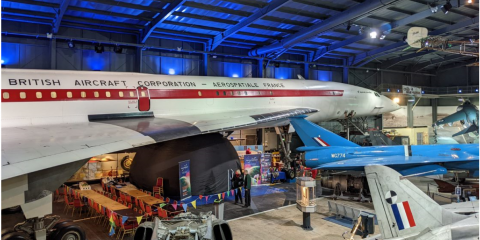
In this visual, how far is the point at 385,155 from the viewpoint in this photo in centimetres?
1269

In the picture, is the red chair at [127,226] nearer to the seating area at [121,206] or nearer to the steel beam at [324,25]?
the seating area at [121,206]

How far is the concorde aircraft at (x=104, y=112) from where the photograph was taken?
22.1 feet

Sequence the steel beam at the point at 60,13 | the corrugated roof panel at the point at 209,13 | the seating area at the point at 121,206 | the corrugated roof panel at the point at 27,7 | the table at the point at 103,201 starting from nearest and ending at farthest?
the seating area at the point at 121,206 → the table at the point at 103,201 → the steel beam at the point at 60,13 → the corrugated roof panel at the point at 27,7 → the corrugated roof panel at the point at 209,13

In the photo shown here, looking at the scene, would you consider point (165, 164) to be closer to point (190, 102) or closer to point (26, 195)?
point (190, 102)

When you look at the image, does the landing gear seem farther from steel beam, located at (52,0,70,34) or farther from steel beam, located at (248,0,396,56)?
steel beam, located at (248,0,396,56)

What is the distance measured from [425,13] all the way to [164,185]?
17119mm

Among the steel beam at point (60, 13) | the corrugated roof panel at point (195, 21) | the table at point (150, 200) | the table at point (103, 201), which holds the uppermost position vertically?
the corrugated roof panel at point (195, 21)

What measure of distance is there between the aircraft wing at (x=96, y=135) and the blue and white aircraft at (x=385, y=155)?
1.87m

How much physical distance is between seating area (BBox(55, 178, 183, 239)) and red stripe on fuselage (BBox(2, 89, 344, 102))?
131 inches

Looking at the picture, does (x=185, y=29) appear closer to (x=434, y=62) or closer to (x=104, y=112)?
(x=104, y=112)

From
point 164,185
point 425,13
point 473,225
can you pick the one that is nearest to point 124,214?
point 164,185

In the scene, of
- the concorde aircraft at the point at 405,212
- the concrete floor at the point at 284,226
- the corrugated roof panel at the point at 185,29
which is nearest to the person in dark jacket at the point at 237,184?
the concrete floor at the point at 284,226

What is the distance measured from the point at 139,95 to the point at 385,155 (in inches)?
381

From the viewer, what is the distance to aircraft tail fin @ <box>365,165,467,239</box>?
6195 mm
